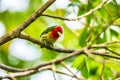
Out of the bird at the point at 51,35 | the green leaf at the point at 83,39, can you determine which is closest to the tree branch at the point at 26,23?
the bird at the point at 51,35

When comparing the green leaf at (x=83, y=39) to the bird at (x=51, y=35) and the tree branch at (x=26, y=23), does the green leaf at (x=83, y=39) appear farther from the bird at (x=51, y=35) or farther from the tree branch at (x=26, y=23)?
the tree branch at (x=26, y=23)

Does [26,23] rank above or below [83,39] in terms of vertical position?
below

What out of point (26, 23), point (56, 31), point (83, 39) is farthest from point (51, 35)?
point (26, 23)

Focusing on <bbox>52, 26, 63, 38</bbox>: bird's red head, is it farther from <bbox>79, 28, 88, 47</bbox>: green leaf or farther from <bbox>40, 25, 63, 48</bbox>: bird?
<bbox>79, 28, 88, 47</bbox>: green leaf

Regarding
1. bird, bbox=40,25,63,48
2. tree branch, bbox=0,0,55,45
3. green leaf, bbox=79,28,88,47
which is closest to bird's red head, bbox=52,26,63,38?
bird, bbox=40,25,63,48

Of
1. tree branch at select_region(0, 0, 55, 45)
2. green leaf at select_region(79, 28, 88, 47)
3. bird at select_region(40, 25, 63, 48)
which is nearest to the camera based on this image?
tree branch at select_region(0, 0, 55, 45)

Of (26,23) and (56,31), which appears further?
(56,31)

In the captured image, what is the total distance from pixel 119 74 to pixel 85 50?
70 cm

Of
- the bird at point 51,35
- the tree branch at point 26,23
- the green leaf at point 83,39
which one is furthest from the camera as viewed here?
the green leaf at point 83,39

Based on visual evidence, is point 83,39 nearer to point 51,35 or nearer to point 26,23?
point 51,35

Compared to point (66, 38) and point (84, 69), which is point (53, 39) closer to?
point (84, 69)

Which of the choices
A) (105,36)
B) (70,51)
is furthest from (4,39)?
(105,36)

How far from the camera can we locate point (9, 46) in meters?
2.91

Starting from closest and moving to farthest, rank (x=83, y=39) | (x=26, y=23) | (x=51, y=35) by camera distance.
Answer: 1. (x=26, y=23)
2. (x=51, y=35)
3. (x=83, y=39)
